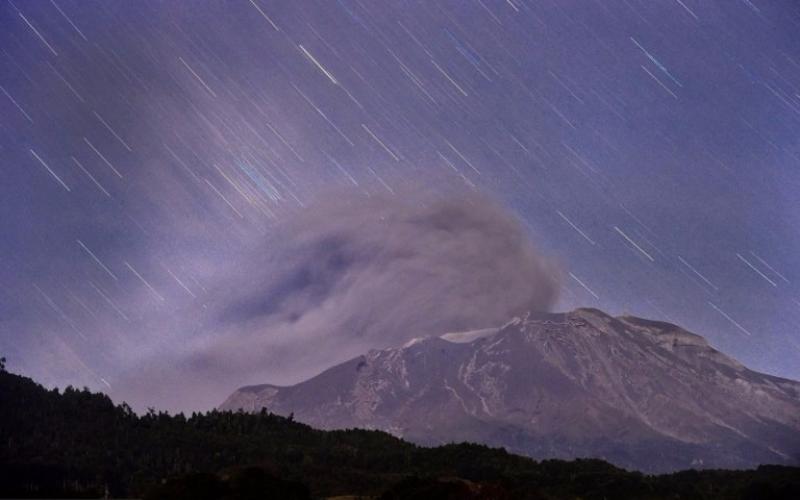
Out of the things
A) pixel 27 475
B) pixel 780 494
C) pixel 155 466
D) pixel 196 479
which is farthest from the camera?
pixel 155 466

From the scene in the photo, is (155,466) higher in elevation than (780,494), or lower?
higher

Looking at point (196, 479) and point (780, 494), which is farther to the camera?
point (780, 494)

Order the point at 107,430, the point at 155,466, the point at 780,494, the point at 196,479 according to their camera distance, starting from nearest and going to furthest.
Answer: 1. the point at 196,479
2. the point at 780,494
3. the point at 155,466
4. the point at 107,430

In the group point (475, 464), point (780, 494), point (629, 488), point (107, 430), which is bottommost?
point (780, 494)

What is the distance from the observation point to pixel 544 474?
17625 cm

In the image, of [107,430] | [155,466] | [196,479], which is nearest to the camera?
[196,479]

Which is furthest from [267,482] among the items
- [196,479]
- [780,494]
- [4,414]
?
[4,414]

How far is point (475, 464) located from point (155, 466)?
5584 centimetres

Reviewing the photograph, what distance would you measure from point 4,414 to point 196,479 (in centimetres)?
12395

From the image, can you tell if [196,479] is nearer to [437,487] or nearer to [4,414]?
[437,487]

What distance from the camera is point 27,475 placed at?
151500 millimetres

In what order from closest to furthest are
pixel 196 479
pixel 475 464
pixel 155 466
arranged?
pixel 196 479, pixel 155 466, pixel 475 464

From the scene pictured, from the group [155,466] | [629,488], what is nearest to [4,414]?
[155,466]

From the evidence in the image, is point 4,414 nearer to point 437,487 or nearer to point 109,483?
point 109,483
